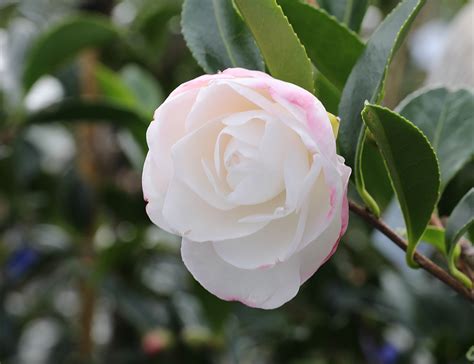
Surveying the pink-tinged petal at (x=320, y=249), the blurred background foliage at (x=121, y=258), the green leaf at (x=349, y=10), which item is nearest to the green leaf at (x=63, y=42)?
the blurred background foliage at (x=121, y=258)

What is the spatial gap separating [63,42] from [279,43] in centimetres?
85

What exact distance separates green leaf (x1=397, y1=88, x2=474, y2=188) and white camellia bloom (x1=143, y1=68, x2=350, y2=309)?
0.25 metres

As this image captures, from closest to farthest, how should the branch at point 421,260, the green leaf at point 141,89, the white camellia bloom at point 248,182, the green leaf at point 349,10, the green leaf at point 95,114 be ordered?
1. the white camellia bloom at point 248,182
2. the branch at point 421,260
3. the green leaf at point 349,10
4. the green leaf at point 95,114
5. the green leaf at point 141,89

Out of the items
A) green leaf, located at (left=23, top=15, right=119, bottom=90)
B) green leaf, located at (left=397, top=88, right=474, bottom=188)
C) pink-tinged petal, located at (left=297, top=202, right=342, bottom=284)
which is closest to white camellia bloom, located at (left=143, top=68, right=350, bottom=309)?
pink-tinged petal, located at (left=297, top=202, right=342, bottom=284)

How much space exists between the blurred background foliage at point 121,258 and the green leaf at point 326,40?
1.67ft

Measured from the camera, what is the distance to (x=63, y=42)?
1.31 metres

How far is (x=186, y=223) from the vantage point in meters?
0.48

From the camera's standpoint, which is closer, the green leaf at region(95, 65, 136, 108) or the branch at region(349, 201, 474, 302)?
the branch at region(349, 201, 474, 302)

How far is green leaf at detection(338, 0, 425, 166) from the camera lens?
533 mm

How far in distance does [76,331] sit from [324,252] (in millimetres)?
1324

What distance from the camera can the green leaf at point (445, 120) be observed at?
695 millimetres

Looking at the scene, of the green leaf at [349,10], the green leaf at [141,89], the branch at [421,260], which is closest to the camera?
the branch at [421,260]

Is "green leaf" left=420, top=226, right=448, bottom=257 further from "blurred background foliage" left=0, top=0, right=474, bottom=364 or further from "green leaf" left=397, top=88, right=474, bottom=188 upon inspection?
"blurred background foliage" left=0, top=0, right=474, bottom=364

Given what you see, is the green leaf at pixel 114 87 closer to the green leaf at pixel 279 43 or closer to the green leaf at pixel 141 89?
the green leaf at pixel 141 89
